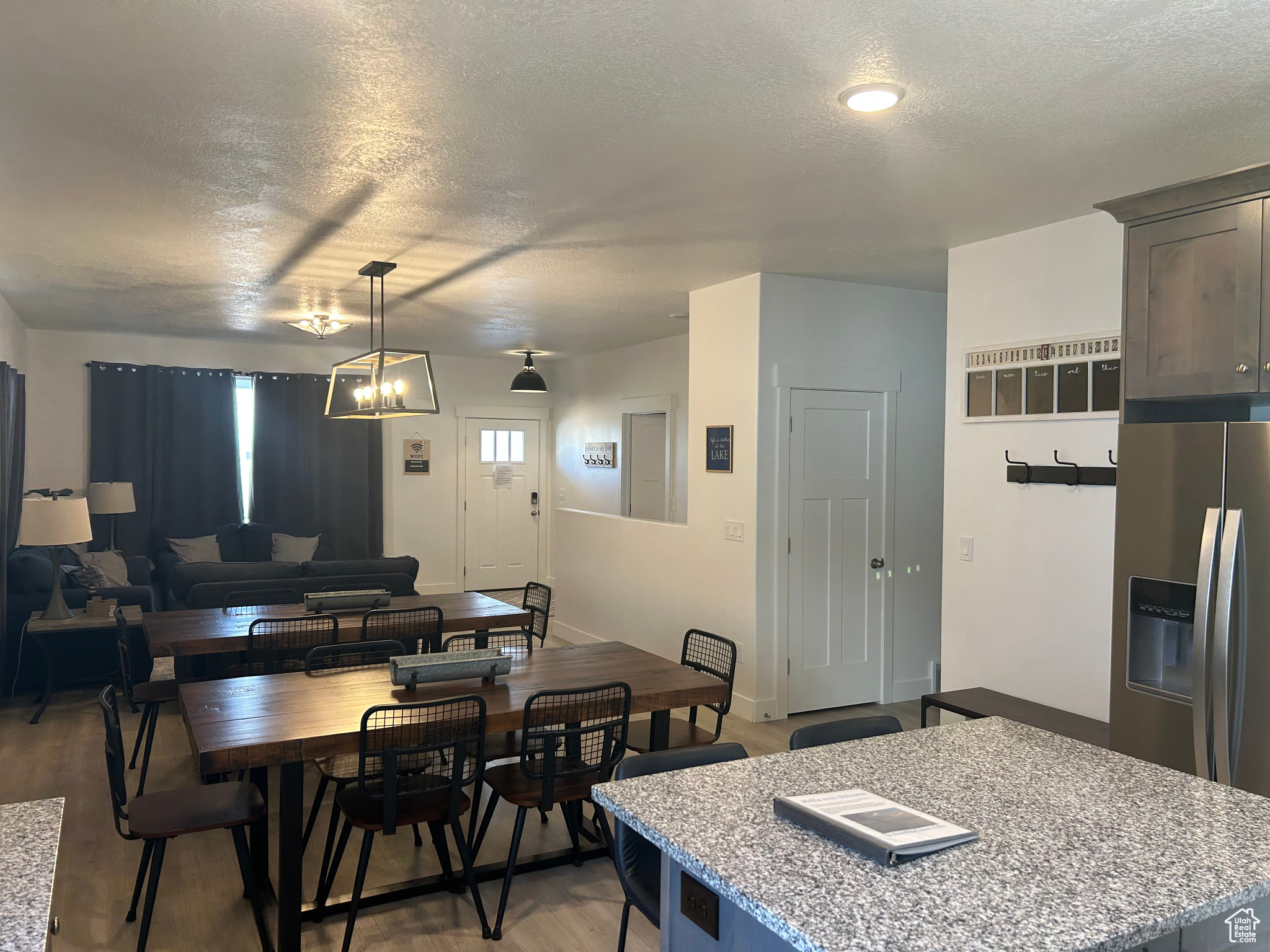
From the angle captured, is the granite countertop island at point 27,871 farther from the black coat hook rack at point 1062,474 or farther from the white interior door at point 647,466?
the white interior door at point 647,466

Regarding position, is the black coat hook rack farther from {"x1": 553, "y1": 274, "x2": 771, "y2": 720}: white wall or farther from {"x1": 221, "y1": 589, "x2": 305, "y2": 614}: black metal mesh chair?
{"x1": 221, "y1": 589, "x2": 305, "y2": 614}: black metal mesh chair

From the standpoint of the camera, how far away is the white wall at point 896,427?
519 cm

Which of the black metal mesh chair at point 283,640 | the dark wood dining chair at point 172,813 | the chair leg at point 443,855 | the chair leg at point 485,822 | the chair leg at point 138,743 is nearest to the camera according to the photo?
the dark wood dining chair at point 172,813

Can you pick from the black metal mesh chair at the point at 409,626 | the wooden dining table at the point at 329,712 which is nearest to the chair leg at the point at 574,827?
the wooden dining table at the point at 329,712

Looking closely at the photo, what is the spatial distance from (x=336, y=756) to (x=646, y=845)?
43.0 inches

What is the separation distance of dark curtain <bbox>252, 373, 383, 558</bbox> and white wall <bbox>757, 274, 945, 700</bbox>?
529 cm

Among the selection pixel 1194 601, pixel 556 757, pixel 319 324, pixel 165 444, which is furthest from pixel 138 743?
pixel 165 444

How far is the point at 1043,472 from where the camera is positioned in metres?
3.98

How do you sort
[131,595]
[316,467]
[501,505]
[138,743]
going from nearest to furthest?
[138,743], [131,595], [316,467], [501,505]

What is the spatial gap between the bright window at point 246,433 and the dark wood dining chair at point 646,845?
7.58 m

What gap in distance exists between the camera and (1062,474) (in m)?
3.90

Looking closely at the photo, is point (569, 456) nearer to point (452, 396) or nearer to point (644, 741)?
point (452, 396)

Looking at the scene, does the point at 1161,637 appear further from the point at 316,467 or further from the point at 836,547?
the point at 316,467

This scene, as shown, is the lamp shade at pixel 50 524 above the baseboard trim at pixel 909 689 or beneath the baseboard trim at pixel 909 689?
above
